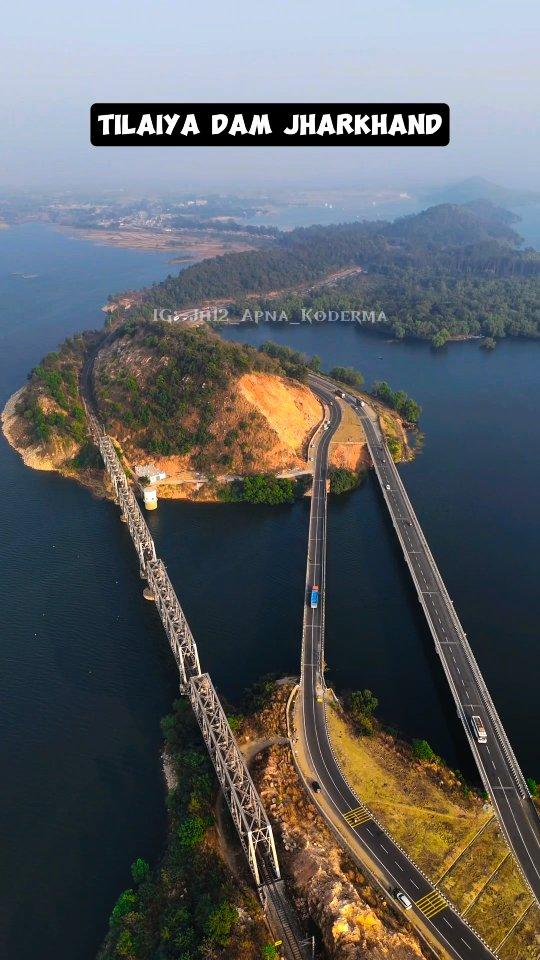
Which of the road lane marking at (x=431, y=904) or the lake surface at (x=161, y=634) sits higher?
the lake surface at (x=161, y=634)

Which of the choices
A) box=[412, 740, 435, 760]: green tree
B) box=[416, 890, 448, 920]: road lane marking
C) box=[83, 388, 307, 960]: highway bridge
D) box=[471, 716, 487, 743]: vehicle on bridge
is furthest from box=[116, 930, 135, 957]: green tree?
box=[471, 716, 487, 743]: vehicle on bridge

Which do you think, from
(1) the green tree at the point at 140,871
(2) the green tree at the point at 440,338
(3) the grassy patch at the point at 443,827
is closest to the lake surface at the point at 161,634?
(1) the green tree at the point at 140,871

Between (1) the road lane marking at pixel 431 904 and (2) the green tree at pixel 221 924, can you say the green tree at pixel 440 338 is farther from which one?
(2) the green tree at pixel 221 924

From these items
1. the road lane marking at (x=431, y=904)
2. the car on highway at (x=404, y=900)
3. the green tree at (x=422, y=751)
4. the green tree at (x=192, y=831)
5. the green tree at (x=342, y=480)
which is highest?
the green tree at (x=342, y=480)

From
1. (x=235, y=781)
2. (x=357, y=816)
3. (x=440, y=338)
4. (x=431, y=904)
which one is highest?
(x=440, y=338)

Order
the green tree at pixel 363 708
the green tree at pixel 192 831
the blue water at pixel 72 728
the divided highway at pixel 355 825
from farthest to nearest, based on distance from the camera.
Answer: the green tree at pixel 363 708, the green tree at pixel 192 831, the blue water at pixel 72 728, the divided highway at pixel 355 825

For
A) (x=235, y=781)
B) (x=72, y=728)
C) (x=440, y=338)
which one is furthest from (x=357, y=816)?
(x=440, y=338)

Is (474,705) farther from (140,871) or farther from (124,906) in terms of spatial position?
(124,906)
